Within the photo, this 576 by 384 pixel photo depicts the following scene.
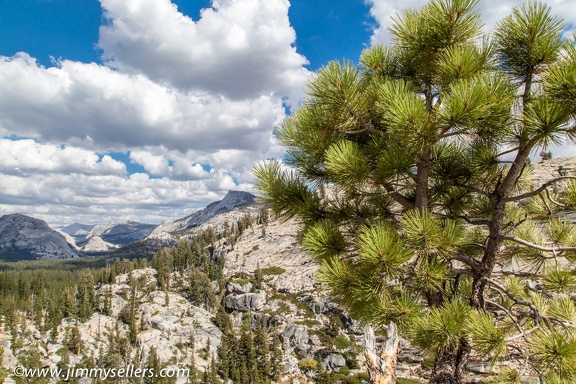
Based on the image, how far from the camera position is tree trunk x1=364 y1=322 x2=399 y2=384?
441 centimetres

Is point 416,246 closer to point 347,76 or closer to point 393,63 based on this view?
point 347,76

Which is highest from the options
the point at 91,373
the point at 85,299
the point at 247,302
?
the point at 85,299

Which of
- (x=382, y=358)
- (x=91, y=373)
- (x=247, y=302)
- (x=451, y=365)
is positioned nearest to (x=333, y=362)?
(x=247, y=302)

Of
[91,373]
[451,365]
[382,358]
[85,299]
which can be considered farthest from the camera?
[85,299]

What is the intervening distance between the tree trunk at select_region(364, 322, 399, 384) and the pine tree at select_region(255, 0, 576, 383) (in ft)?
1.01

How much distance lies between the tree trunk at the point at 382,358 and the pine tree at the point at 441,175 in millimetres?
309

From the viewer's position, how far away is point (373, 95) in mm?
5371

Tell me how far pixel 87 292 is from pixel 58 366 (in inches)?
1597

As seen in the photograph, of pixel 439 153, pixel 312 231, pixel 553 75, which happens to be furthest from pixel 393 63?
pixel 312 231

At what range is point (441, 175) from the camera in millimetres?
6203

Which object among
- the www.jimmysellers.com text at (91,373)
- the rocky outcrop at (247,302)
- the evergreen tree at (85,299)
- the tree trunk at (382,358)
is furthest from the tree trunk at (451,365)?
the evergreen tree at (85,299)

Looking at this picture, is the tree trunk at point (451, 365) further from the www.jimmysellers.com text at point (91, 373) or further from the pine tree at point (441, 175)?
the www.jimmysellers.com text at point (91, 373)

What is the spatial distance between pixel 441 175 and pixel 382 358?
140 inches

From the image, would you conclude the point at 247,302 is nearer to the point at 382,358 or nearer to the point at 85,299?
the point at 85,299
